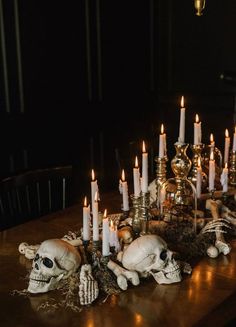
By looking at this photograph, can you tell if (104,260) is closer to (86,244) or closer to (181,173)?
(86,244)

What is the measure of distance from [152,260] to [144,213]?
0.24m

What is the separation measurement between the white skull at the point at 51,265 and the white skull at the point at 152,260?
0.15m

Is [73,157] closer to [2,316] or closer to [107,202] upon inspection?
[107,202]

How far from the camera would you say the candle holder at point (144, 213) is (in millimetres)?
1752

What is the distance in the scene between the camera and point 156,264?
1.54 m

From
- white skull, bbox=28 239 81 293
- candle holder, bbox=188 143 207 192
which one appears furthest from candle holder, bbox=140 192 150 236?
candle holder, bbox=188 143 207 192

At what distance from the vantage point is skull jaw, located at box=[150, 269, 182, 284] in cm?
157

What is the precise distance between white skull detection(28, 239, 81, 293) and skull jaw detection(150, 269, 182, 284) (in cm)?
23

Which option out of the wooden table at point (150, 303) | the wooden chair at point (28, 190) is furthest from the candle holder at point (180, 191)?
the wooden chair at point (28, 190)

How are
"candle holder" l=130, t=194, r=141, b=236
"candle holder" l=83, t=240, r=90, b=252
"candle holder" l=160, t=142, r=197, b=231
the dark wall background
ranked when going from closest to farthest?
"candle holder" l=83, t=240, r=90, b=252, "candle holder" l=130, t=194, r=141, b=236, "candle holder" l=160, t=142, r=197, b=231, the dark wall background

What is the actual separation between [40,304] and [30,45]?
2503mm

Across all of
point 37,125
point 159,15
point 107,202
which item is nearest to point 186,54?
point 159,15

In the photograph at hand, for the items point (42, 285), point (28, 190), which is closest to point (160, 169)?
point (42, 285)

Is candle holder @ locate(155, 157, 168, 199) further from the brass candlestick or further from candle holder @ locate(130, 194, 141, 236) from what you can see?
candle holder @ locate(130, 194, 141, 236)
